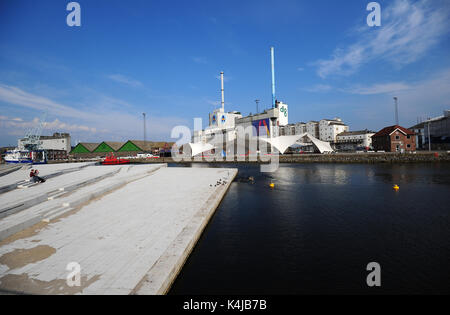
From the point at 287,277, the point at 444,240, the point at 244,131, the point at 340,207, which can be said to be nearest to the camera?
the point at 287,277

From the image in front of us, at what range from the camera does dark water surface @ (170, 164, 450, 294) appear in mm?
6355

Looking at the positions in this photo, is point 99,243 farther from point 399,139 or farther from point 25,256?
point 399,139

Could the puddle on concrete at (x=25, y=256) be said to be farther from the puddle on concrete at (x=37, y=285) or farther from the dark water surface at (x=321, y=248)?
the dark water surface at (x=321, y=248)

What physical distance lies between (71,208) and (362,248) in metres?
14.3

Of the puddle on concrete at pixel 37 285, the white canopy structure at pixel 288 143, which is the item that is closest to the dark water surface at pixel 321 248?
the puddle on concrete at pixel 37 285

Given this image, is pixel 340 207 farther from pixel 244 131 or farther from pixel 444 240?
pixel 244 131

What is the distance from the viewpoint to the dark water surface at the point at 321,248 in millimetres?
6355

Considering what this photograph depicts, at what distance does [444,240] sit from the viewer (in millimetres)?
9203

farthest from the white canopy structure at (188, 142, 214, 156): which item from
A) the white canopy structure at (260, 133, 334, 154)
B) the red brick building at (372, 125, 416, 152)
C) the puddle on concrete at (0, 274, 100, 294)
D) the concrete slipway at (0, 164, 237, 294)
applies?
the puddle on concrete at (0, 274, 100, 294)

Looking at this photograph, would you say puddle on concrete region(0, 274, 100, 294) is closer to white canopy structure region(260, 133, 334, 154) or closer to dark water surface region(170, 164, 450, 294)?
dark water surface region(170, 164, 450, 294)

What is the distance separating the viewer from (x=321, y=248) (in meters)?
8.62

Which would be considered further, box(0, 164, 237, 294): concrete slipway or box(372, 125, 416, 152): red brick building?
box(372, 125, 416, 152): red brick building
